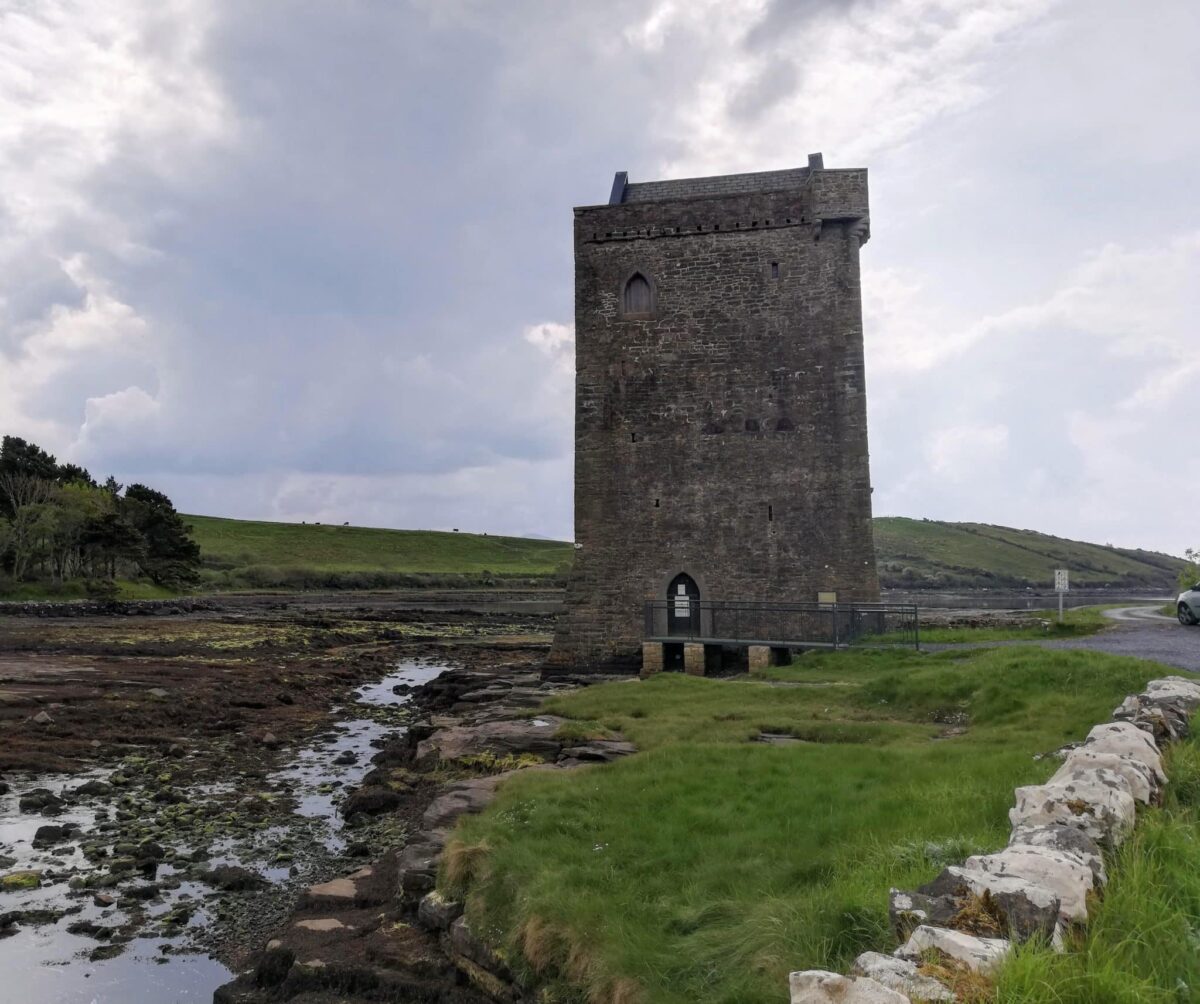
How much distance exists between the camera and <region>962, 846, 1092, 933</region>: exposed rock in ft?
13.8

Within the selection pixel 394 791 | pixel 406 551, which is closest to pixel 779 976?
pixel 394 791

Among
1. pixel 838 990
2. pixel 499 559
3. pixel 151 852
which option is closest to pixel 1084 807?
pixel 838 990

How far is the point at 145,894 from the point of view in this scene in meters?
10.8

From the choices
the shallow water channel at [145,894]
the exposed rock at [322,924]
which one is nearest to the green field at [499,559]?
the shallow water channel at [145,894]

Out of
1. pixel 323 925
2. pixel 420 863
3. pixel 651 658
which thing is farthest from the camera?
pixel 651 658

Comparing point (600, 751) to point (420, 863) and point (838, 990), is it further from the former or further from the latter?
point (838, 990)

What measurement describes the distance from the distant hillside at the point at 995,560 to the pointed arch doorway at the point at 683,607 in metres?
84.5

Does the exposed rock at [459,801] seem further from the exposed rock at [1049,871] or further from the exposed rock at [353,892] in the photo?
the exposed rock at [1049,871]

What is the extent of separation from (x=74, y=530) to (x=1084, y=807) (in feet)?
244

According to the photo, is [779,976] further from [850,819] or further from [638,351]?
[638,351]

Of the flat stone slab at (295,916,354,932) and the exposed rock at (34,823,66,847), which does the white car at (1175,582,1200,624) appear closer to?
the flat stone slab at (295,916,354,932)

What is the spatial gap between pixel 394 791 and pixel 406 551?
130 meters

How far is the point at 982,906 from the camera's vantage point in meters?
4.07

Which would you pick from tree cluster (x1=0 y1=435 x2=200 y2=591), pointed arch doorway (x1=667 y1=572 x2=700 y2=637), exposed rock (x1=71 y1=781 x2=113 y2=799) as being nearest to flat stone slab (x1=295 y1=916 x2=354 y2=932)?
exposed rock (x1=71 y1=781 x2=113 y2=799)
